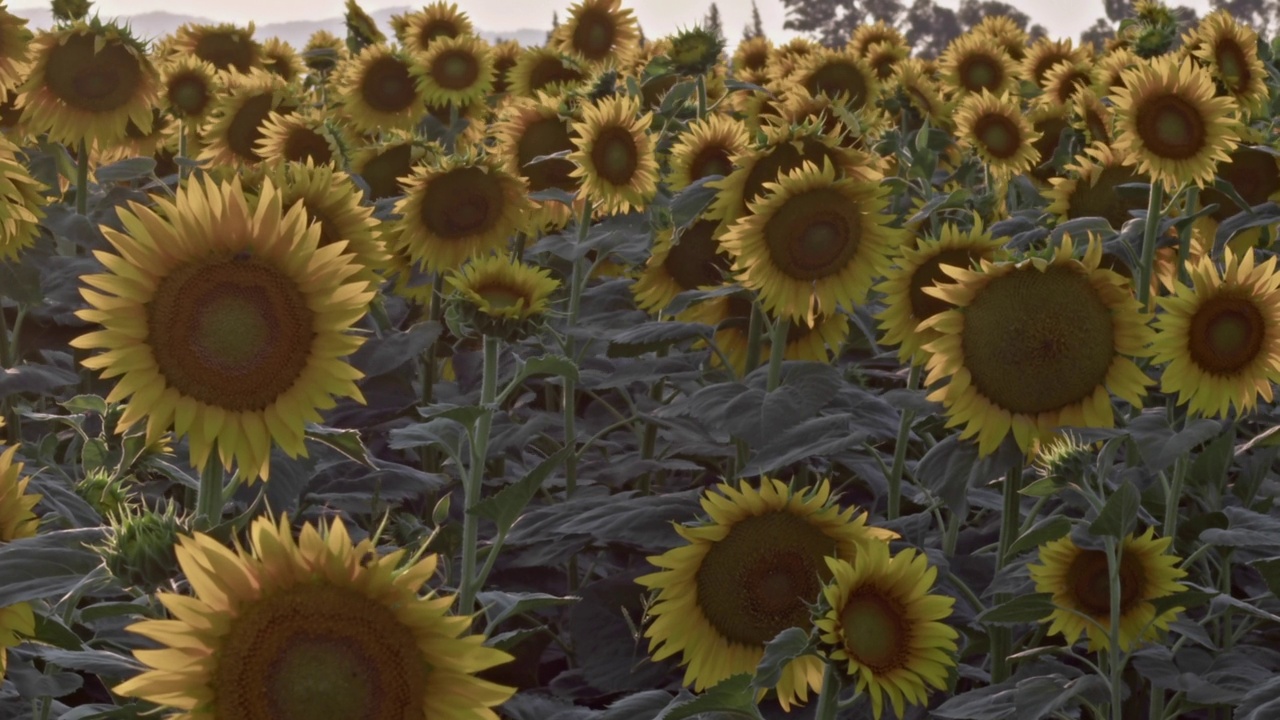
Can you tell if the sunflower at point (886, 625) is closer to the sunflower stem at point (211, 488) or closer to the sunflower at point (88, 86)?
the sunflower stem at point (211, 488)

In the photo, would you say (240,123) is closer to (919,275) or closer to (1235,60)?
(919,275)

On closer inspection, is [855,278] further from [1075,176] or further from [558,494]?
[1075,176]

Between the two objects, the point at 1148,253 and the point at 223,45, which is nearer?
the point at 1148,253

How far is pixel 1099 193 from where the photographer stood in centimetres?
430

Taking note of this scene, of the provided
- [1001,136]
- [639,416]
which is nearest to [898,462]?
[639,416]

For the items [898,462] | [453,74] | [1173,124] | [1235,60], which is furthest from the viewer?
[453,74]

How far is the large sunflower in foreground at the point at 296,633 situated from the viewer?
5.07 ft

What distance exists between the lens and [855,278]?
11.3 feet

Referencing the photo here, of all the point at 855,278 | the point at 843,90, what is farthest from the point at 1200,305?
the point at 843,90

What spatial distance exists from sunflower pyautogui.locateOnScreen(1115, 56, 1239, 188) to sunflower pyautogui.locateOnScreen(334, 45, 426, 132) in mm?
3429

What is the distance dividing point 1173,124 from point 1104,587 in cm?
150

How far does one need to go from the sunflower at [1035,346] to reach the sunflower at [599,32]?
14.2 feet

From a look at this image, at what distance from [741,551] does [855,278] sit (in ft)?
3.28

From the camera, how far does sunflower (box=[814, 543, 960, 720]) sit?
2240 millimetres
